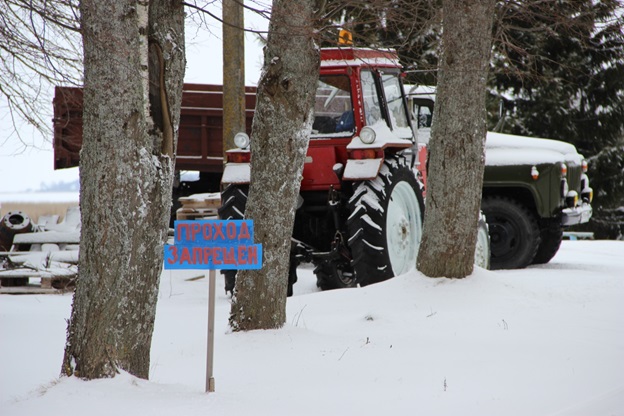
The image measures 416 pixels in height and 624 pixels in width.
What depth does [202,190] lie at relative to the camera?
1533 cm

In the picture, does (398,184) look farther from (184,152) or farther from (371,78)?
(184,152)

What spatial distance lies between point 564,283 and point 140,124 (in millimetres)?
6030

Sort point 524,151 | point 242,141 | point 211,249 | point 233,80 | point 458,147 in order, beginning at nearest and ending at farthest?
1. point 211,249
2. point 458,147
3. point 242,141
4. point 233,80
5. point 524,151

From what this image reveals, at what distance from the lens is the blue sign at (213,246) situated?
466 centimetres

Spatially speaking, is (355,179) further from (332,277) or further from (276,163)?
(276,163)

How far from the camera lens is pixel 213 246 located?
470cm

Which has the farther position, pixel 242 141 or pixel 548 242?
pixel 548 242

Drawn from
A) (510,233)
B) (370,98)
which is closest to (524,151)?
(510,233)

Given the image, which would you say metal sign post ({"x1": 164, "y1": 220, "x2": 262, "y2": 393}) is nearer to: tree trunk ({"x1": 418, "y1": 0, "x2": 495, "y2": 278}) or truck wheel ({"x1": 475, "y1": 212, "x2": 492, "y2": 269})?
tree trunk ({"x1": 418, "y1": 0, "x2": 495, "y2": 278})

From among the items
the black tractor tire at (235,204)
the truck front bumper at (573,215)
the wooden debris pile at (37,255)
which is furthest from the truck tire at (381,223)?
the wooden debris pile at (37,255)

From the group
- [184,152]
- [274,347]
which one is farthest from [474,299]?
[184,152]

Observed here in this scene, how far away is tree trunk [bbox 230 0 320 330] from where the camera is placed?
6.07 meters

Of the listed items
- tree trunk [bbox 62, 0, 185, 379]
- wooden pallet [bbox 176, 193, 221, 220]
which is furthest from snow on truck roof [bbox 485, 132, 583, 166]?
tree trunk [bbox 62, 0, 185, 379]

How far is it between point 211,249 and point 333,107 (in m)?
4.99
